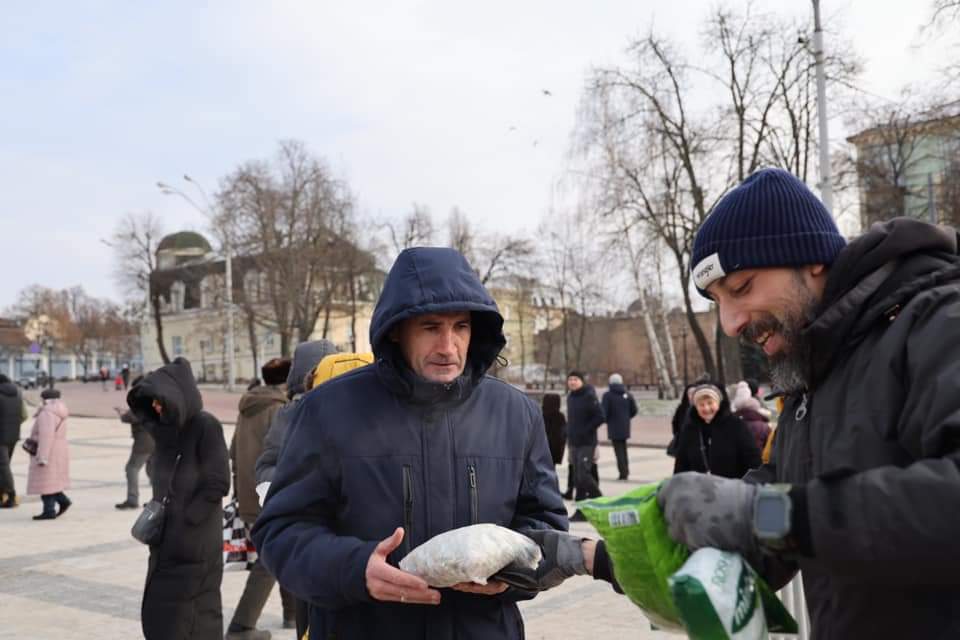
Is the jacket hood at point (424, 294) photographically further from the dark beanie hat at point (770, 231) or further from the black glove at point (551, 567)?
the dark beanie hat at point (770, 231)

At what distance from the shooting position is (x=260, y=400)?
7137mm

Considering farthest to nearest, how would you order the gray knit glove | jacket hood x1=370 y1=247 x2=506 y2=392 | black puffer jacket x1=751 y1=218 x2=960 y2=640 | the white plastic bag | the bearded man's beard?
1. jacket hood x1=370 y1=247 x2=506 y2=392
2. the white plastic bag
3. the bearded man's beard
4. the gray knit glove
5. black puffer jacket x1=751 y1=218 x2=960 y2=640

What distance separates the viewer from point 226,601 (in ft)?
26.1

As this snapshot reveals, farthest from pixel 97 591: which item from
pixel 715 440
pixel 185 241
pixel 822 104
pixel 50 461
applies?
pixel 185 241

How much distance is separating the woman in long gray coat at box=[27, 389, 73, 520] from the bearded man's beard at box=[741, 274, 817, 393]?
1254 cm

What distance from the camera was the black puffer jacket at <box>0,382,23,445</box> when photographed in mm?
14055

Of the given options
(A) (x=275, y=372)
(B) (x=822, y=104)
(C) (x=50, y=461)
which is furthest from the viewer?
(B) (x=822, y=104)

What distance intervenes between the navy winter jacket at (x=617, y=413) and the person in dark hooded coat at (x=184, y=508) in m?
11.1

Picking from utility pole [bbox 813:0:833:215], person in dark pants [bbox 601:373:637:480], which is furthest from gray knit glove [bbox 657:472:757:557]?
utility pole [bbox 813:0:833:215]

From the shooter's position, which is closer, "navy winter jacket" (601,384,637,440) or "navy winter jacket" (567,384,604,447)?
"navy winter jacket" (567,384,604,447)

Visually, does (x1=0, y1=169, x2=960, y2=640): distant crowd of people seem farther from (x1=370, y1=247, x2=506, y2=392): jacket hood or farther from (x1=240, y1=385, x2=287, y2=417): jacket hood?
(x1=240, y1=385, x2=287, y2=417): jacket hood

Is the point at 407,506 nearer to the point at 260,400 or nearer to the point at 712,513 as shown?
the point at 712,513

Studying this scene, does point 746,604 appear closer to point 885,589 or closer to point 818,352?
point 885,589

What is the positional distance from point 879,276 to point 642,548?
0.72m
